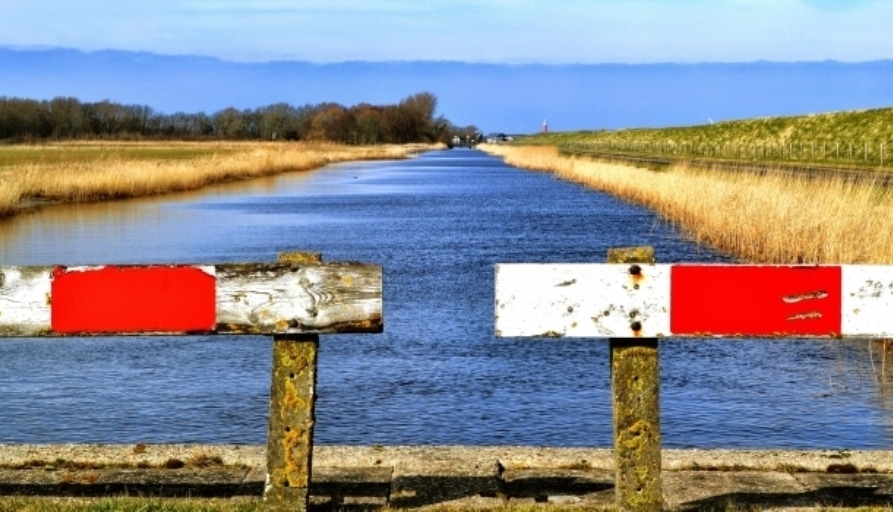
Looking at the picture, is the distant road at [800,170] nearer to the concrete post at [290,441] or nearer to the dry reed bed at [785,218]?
the dry reed bed at [785,218]

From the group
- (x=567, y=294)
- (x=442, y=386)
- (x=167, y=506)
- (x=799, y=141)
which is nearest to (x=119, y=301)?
(x=167, y=506)

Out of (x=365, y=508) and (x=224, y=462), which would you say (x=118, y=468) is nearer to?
(x=224, y=462)

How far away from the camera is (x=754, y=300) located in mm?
4863

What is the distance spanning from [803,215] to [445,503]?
624 inches

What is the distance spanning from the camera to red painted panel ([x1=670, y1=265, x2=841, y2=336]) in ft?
15.9

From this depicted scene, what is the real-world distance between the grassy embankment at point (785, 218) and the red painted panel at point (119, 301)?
38.6 feet

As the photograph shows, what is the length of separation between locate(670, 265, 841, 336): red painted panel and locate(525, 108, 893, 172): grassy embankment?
38.5 m

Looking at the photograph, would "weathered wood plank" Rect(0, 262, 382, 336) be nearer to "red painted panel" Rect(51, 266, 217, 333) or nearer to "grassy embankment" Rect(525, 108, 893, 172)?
"red painted panel" Rect(51, 266, 217, 333)

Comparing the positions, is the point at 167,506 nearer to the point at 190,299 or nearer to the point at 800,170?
the point at 190,299

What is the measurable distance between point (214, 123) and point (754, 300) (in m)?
148

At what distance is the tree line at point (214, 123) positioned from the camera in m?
130

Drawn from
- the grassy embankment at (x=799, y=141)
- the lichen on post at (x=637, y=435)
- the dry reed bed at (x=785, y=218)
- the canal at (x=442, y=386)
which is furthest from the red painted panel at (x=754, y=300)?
the grassy embankment at (x=799, y=141)

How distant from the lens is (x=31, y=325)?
194 inches

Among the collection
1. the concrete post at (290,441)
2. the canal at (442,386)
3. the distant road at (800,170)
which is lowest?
the canal at (442,386)
